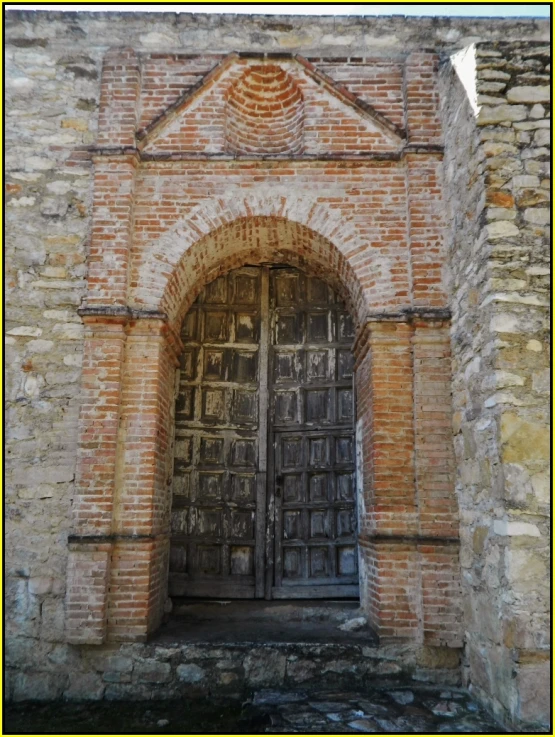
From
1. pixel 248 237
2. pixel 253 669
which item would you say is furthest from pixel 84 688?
pixel 248 237

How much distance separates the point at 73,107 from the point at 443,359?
13.8 ft

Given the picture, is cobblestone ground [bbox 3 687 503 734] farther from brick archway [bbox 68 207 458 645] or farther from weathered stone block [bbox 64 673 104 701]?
brick archway [bbox 68 207 458 645]

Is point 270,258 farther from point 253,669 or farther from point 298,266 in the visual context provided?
point 253,669

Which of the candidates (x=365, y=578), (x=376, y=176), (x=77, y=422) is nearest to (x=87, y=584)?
(x=77, y=422)

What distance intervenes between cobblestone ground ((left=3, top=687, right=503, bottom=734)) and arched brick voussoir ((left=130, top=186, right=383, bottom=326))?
3053 mm

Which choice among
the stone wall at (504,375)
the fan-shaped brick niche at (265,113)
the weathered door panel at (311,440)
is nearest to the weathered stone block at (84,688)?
the weathered door panel at (311,440)

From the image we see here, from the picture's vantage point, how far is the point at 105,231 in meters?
5.38

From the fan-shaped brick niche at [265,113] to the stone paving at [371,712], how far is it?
4736 mm

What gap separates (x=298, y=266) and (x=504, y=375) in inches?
112

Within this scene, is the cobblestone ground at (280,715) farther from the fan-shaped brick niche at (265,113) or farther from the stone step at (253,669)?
the fan-shaped brick niche at (265,113)

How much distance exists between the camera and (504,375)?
4.00 meters

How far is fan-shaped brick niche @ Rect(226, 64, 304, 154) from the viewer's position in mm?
Result: 5828

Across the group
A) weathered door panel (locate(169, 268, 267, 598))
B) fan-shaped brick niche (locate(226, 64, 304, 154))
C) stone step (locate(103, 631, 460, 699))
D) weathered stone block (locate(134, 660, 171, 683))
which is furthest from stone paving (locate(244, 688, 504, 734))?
fan-shaped brick niche (locate(226, 64, 304, 154))

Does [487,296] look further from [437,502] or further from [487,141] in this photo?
[437,502]
